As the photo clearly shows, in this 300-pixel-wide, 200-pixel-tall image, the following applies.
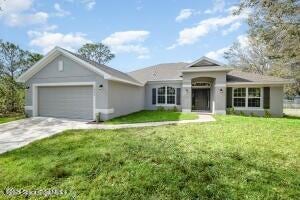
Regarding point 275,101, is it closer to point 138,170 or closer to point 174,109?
point 174,109

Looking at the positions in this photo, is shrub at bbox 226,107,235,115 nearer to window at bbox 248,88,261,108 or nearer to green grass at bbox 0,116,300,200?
window at bbox 248,88,261,108

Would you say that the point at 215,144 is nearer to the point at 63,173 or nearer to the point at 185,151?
the point at 185,151

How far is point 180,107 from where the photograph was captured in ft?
63.5

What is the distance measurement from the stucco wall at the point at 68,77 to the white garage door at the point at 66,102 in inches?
22.8

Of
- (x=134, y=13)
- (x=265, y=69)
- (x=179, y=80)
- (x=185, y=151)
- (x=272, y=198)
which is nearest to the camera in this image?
(x=272, y=198)

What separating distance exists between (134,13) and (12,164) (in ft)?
41.3

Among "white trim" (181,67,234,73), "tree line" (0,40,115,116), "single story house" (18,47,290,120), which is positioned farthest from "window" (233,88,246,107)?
"tree line" (0,40,115,116)

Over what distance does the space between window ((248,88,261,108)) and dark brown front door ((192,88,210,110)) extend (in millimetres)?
3936

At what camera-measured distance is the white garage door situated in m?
13.7

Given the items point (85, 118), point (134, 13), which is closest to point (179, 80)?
point (134, 13)

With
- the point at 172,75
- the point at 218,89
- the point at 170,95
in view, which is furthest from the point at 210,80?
the point at 170,95

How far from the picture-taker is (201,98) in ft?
68.5

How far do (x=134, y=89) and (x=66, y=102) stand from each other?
19.3 ft

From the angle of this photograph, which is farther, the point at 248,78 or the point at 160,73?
the point at 160,73
